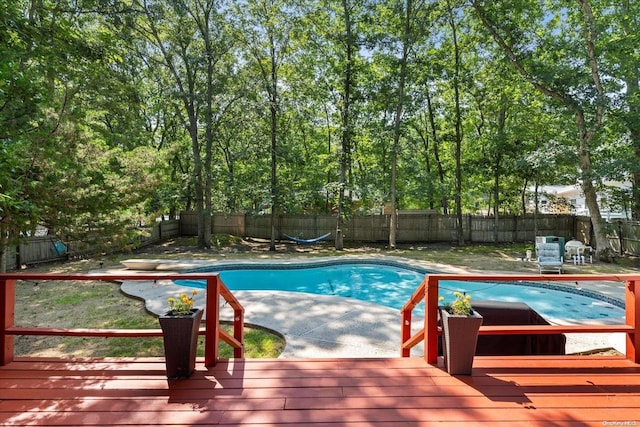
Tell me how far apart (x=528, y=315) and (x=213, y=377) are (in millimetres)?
2827

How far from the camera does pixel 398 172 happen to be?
1606cm

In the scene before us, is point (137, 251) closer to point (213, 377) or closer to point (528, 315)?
point (213, 377)

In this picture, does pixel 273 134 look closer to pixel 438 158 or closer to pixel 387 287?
pixel 387 287

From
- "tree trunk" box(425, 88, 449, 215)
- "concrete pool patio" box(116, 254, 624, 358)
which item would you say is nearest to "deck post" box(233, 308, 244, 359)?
"concrete pool patio" box(116, 254, 624, 358)

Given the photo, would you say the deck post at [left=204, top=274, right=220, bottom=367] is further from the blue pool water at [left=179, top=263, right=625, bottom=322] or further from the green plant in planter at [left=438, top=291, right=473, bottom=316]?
the blue pool water at [left=179, top=263, right=625, bottom=322]

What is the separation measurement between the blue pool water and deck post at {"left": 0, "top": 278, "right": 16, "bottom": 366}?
5365 millimetres

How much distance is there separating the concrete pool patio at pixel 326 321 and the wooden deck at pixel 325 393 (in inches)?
46.5

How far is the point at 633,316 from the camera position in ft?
8.56

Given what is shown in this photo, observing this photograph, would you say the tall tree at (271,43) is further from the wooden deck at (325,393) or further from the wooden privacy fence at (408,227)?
the wooden deck at (325,393)

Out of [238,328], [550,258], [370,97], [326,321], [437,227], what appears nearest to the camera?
[238,328]

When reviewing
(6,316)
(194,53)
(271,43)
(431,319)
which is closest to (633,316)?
(431,319)

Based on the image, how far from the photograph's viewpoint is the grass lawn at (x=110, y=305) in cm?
397

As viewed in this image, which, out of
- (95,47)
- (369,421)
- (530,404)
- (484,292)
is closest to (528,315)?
(530,404)

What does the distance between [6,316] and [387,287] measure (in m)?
7.44
